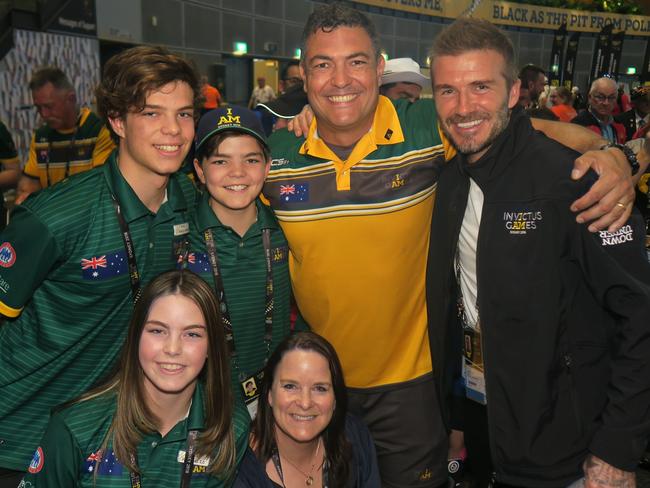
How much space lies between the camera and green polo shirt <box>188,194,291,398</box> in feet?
8.79

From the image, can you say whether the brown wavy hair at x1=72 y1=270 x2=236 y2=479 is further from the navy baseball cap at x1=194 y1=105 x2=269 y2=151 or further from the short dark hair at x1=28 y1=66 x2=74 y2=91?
the short dark hair at x1=28 y1=66 x2=74 y2=91

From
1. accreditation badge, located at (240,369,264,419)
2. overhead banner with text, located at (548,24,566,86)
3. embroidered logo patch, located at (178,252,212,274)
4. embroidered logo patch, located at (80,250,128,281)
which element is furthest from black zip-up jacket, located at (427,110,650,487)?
overhead banner with text, located at (548,24,566,86)

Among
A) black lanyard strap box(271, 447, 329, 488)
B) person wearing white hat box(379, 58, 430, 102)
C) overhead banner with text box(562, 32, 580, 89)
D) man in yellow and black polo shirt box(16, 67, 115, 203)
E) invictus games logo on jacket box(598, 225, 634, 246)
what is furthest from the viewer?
overhead banner with text box(562, 32, 580, 89)

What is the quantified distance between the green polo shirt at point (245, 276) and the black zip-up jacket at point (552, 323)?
3.15 ft

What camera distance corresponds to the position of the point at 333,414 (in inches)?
107

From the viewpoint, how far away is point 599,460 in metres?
2.18

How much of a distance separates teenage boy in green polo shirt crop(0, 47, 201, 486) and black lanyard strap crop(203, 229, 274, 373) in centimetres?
16

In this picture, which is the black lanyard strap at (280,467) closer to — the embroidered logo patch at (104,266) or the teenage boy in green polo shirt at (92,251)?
the teenage boy in green polo shirt at (92,251)

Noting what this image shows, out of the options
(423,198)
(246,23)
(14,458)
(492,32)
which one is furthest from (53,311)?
(246,23)

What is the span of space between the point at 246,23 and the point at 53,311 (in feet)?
57.8

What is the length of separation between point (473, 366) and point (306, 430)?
78cm

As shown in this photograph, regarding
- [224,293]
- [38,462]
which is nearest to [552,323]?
[224,293]

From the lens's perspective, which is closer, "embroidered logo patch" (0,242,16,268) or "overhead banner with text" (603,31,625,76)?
"embroidered logo patch" (0,242,16,268)

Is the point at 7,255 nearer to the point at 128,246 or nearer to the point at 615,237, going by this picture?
the point at 128,246
